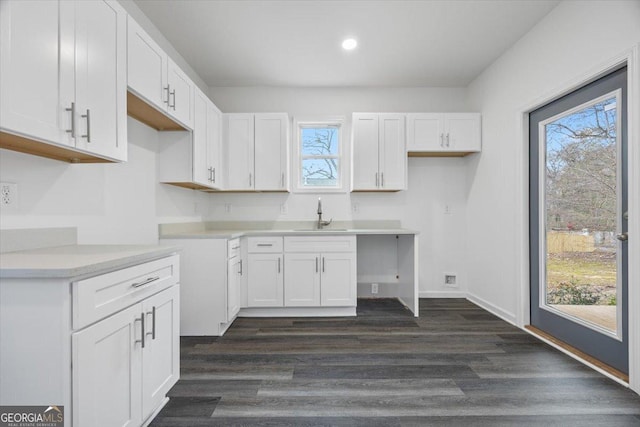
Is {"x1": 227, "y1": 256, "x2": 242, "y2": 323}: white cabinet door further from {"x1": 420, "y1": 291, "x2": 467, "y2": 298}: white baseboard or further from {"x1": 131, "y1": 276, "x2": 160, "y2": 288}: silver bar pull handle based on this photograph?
{"x1": 420, "y1": 291, "x2": 467, "y2": 298}: white baseboard

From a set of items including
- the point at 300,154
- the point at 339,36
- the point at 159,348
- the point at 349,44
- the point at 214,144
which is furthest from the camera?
the point at 300,154

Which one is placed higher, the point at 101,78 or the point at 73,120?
the point at 101,78

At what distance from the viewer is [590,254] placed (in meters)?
2.29

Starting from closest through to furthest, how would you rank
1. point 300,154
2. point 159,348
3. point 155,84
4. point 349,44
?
1. point 159,348
2. point 155,84
3. point 349,44
4. point 300,154

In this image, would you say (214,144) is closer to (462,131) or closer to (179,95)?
(179,95)

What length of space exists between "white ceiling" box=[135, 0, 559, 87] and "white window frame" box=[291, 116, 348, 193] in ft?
1.51

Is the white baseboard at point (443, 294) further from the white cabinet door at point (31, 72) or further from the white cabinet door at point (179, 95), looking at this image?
the white cabinet door at point (31, 72)

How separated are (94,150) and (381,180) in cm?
285

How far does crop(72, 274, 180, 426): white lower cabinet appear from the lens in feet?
3.56

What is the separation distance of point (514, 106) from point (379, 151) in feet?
4.59

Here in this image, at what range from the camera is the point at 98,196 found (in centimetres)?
198

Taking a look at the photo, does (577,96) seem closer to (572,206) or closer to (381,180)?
(572,206)

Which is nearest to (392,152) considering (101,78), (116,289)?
(101,78)

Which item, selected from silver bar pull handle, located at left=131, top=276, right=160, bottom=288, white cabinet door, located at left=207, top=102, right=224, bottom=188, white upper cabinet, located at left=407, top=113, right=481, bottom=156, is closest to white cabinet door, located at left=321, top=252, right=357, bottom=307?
white cabinet door, located at left=207, top=102, right=224, bottom=188
